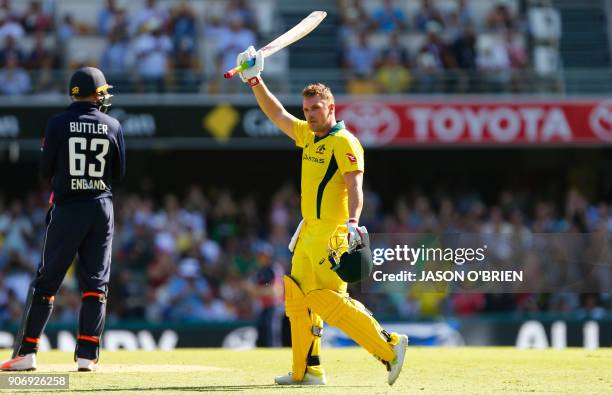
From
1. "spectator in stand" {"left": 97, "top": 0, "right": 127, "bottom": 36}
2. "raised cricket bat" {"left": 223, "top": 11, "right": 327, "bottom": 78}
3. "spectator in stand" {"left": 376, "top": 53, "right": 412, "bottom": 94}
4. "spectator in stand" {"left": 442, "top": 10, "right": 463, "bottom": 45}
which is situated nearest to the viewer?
"raised cricket bat" {"left": 223, "top": 11, "right": 327, "bottom": 78}

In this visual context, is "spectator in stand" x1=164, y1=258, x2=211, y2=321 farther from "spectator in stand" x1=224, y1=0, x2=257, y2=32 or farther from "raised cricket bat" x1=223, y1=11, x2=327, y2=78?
"raised cricket bat" x1=223, y1=11, x2=327, y2=78

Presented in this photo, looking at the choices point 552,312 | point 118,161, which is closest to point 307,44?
point 552,312

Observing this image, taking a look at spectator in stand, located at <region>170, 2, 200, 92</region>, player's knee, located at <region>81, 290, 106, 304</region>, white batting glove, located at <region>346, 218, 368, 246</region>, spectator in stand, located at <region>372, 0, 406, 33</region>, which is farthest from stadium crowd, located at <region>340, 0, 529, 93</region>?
white batting glove, located at <region>346, 218, 368, 246</region>

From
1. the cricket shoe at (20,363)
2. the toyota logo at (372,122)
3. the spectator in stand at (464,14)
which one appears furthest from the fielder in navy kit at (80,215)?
the spectator in stand at (464,14)

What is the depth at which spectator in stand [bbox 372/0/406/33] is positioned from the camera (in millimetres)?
20812

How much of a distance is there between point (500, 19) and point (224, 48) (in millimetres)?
4742

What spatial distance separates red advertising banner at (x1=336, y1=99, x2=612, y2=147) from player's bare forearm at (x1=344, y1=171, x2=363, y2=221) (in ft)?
36.1

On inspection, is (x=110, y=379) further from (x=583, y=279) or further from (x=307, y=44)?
(x=307, y=44)

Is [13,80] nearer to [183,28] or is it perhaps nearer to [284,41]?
[183,28]

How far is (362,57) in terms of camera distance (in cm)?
2003

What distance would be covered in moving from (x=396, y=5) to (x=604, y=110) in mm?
4232

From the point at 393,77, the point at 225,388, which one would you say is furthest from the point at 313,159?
the point at 393,77

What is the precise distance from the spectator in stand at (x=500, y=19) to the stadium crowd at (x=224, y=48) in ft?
0.08

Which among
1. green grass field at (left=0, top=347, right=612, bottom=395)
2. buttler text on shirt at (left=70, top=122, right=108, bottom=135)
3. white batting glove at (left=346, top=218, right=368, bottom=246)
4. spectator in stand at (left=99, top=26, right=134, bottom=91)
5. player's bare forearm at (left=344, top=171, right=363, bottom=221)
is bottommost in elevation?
green grass field at (left=0, top=347, right=612, bottom=395)
